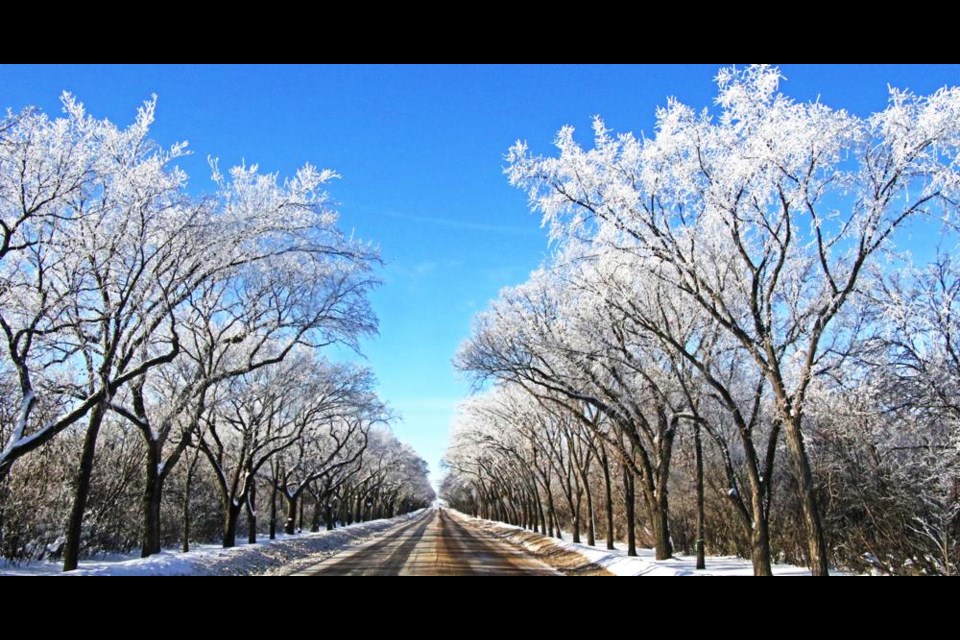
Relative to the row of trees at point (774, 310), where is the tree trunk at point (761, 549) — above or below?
below

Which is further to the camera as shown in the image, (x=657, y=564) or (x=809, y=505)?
(x=657, y=564)

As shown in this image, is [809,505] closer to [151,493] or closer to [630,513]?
[630,513]

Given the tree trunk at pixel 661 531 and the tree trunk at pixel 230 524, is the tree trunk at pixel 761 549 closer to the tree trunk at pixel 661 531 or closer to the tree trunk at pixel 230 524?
the tree trunk at pixel 661 531

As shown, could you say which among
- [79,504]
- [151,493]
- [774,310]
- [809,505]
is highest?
[774,310]

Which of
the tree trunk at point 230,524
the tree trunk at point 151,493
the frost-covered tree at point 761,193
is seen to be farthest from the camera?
the tree trunk at point 230,524

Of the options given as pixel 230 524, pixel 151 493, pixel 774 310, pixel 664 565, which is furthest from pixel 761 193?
pixel 230 524

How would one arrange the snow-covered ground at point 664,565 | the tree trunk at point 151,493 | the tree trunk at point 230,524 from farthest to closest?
the tree trunk at point 230,524
the tree trunk at point 151,493
the snow-covered ground at point 664,565

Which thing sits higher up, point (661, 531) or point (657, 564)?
point (661, 531)

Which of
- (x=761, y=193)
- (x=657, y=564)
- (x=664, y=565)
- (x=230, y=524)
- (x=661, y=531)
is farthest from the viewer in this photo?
(x=230, y=524)

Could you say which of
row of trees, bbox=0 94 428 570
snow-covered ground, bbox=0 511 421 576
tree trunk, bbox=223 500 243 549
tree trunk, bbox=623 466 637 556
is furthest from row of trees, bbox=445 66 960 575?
tree trunk, bbox=223 500 243 549

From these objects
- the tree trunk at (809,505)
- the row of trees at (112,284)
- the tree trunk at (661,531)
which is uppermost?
the row of trees at (112,284)

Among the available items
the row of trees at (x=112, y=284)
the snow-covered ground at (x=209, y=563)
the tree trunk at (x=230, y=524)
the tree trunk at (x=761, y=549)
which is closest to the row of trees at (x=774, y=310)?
the tree trunk at (x=761, y=549)
